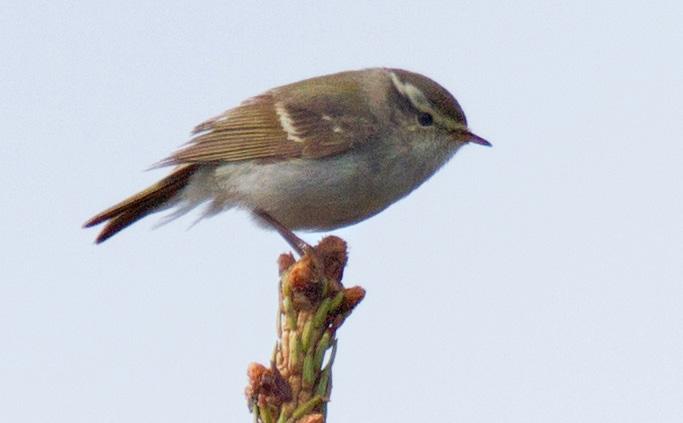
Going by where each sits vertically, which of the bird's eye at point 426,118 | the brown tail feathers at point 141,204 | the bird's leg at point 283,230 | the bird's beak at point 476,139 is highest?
the bird's eye at point 426,118

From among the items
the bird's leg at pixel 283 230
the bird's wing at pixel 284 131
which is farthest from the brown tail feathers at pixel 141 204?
the bird's leg at pixel 283 230

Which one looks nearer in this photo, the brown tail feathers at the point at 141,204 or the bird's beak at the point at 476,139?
the brown tail feathers at the point at 141,204

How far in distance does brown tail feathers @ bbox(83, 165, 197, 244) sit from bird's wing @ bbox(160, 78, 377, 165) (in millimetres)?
207

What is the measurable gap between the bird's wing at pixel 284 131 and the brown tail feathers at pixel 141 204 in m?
0.21

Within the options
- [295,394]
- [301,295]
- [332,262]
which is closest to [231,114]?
[332,262]

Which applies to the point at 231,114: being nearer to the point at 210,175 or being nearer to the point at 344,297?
the point at 210,175

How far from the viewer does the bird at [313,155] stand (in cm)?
584

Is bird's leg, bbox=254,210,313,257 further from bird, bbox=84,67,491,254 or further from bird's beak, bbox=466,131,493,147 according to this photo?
bird's beak, bbox=466,131,493,147

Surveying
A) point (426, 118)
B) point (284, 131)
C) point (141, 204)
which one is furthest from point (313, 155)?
point (141, 204)

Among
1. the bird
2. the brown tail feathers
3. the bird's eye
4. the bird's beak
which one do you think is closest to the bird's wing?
the bird

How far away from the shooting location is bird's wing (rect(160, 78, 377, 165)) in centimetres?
605

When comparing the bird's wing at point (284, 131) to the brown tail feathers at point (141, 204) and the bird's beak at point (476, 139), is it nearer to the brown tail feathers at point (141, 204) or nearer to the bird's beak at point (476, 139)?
the brown tail feathers at point (141, 204)

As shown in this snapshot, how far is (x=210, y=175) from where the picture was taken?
20.5 ft

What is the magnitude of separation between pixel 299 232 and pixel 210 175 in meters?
0.66
